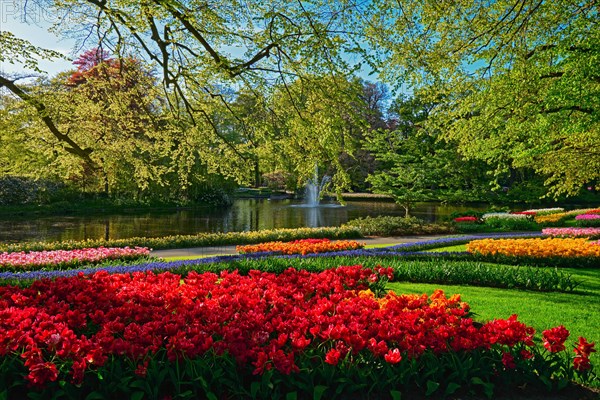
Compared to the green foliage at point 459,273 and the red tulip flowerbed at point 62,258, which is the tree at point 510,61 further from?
the red tulip flowerbed at point 62,258

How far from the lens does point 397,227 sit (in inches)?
755

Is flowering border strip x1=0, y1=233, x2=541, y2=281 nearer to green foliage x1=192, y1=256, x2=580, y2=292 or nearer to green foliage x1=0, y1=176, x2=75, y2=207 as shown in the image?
green foliage x1=192, y1=256, x2=580, y2=292

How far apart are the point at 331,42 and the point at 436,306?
4.01m

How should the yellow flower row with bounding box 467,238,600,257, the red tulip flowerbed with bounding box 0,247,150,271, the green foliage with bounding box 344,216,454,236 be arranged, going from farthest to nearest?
the green foliage with bounding box 344,216,454,236, the red tulip flowerbed with bounding box 0,247,150,271, the yellow flower row with bounding box 467,238,600,257

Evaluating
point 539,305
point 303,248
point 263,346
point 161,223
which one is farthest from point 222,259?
point 161,223

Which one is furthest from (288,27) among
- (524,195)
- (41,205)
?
(524,195)

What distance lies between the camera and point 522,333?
12.3ft

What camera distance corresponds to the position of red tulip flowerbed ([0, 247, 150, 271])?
1006 centimetres

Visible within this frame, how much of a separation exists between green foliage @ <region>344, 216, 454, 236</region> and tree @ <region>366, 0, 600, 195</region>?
6.69m

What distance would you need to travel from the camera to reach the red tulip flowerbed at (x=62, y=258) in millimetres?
10062

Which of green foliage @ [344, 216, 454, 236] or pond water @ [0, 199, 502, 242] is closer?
green foliage @ [344, 216, 454, 236]

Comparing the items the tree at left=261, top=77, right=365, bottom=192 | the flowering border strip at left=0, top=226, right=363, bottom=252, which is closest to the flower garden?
the tree at left=261, top=77, right=365, bottom=192

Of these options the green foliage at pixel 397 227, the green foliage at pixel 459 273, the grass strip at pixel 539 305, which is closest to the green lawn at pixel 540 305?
the grass strip at pixel 539 305

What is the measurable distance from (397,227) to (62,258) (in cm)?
1292
